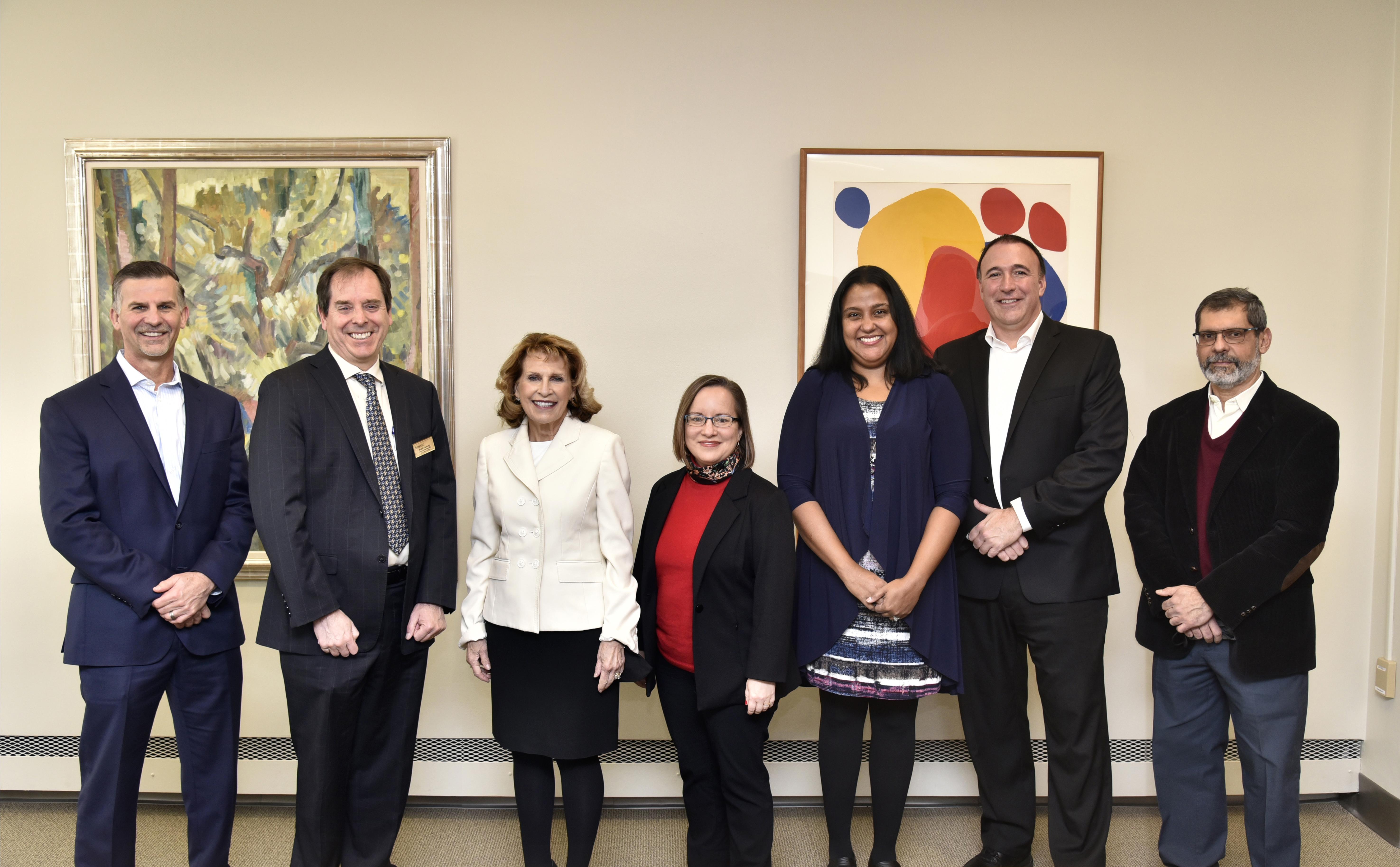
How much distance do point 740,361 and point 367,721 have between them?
1815 millimetres

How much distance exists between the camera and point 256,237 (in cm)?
321

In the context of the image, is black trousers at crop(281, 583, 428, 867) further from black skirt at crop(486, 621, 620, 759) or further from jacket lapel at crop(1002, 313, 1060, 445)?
jacket lapel at crop(1002, 313, 1060, 445)

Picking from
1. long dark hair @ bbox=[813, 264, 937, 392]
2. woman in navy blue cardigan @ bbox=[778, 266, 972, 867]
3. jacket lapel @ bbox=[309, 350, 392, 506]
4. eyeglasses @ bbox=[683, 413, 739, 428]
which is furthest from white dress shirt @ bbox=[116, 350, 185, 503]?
long dark hair @ bbox=[813, 264, 937, 392]

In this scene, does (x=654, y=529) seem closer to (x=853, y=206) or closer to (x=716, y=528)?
(x=716, y=528)

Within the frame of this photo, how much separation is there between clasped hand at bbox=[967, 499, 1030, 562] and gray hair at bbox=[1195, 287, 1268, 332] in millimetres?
831

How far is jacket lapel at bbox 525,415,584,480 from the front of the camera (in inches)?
90.5

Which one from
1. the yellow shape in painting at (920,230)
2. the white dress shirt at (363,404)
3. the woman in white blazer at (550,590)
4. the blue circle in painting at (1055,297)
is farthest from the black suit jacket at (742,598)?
the blue circle in painting at (1055,297)

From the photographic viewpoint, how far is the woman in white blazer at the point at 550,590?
7.41ft

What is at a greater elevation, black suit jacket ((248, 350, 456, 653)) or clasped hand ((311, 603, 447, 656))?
black suit jacket ((248, 350, 456, 653))

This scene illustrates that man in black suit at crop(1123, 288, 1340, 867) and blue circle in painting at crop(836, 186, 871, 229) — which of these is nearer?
man in black suit at crop(1123, 288, 1340, 867)

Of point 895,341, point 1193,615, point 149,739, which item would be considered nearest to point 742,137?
point 895,341

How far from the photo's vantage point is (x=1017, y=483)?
8.21ft

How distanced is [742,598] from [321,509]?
1.18 meters

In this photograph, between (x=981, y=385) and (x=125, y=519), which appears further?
(x=981, y=385)
